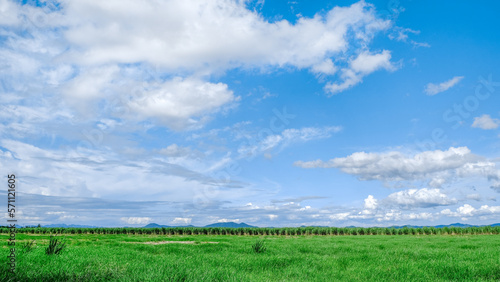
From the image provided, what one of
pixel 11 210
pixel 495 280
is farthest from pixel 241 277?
pixel 495 280

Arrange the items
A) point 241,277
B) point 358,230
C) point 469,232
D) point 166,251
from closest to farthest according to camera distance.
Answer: point 241,277 → point 166,251 → point 469,232 → point 358,230

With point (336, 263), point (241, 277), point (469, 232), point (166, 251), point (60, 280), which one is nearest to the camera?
point (60, 280)

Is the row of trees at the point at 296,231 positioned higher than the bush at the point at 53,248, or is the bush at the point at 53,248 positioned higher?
the bush at the point at 53,248

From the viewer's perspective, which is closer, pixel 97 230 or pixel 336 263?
pixel 336 263

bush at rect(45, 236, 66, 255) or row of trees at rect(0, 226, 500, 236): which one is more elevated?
bush at rect(45, 236, 66, 255)

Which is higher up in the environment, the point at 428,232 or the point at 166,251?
the point at 166,251

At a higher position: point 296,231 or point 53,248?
point 53,248

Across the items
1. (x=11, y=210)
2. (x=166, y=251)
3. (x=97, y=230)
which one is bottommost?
(x=97, y=230)

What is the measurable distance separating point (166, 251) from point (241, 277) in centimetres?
895

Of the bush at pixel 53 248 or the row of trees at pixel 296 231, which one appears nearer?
the bush at pixel 53 248

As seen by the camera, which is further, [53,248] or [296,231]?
[296,231]

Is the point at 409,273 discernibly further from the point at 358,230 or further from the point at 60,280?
the point at 358,230

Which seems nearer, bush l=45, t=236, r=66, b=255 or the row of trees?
bush l=45, t=236, r=66, b=255

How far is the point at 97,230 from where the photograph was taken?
8212 centimetres
